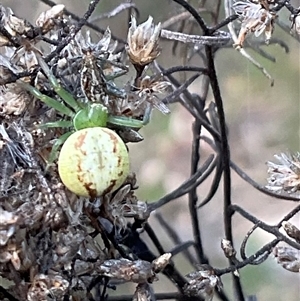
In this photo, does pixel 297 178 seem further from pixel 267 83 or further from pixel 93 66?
pixel 267 83

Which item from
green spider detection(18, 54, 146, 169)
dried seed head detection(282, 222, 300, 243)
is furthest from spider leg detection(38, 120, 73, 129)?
dried seed head detection(282, 222, 300, 243)

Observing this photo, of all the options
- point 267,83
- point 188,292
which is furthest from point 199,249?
point 267,83

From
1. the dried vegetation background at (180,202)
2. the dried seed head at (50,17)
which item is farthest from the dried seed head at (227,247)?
the dried seed head at (50,17)

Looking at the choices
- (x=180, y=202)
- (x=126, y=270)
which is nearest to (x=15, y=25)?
(x=126, y=270)

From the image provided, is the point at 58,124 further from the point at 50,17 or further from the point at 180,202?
the point at 180,202

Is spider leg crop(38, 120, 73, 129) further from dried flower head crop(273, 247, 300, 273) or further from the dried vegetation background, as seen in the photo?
dried flower head crop(273, 247, 300, 273)

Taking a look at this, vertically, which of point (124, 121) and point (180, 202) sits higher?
point (124, 121)

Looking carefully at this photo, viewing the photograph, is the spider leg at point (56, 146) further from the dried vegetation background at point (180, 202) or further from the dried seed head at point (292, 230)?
the dried seed head at point (292, 230)
